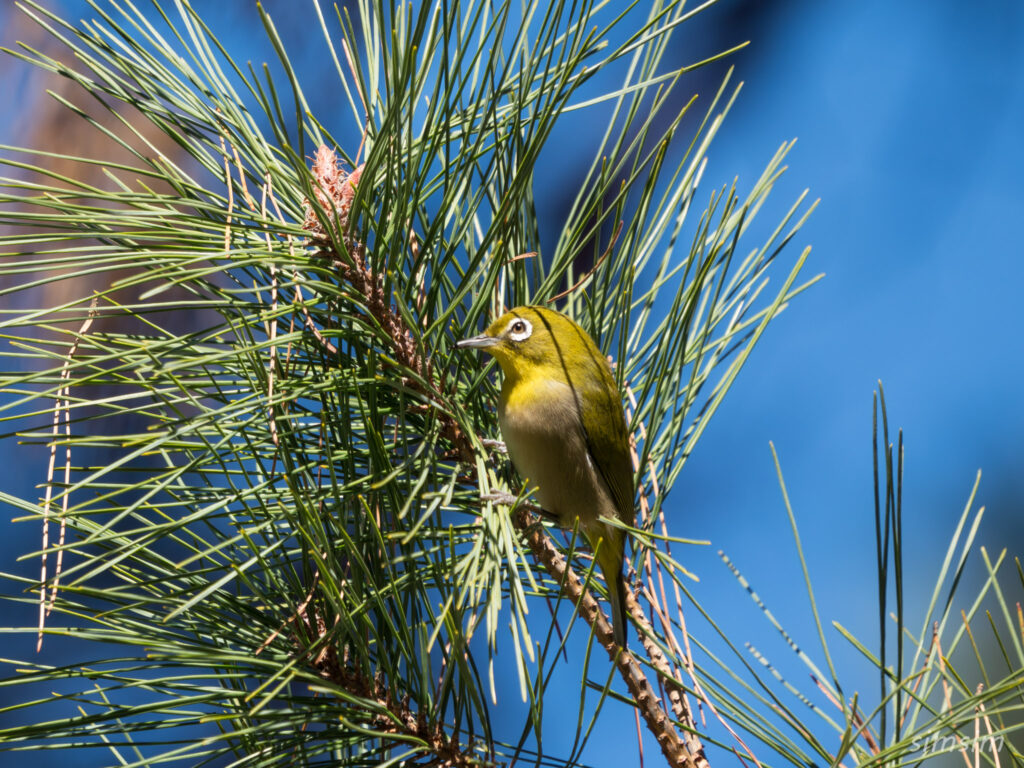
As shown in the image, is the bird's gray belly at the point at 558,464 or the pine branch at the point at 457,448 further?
the bird's gray belly at the point at 558,464

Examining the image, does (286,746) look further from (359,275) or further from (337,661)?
(359,275)

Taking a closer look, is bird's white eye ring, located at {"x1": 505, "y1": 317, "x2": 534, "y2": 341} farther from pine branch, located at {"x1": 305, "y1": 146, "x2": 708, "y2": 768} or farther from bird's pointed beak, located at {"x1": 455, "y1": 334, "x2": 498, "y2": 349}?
pine branch, located at {"x1": 305, "y1": 146, "x2": 708, "y2": 768}

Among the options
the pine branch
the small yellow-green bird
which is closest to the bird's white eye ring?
the small yellow-green bird

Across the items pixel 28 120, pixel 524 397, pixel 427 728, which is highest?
pixel 28 120

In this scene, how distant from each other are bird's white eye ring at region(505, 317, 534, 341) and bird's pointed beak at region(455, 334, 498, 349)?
2 cm

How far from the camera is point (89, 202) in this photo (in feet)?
4.61

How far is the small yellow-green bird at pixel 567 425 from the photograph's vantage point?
591 millimetres

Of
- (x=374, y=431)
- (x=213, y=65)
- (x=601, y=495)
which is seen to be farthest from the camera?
(x=601, y=495)

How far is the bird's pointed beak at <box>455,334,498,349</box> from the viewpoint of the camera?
54cm

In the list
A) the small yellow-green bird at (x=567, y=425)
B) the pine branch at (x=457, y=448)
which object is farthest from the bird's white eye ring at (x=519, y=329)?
the pine branch at (x=457, y=448)

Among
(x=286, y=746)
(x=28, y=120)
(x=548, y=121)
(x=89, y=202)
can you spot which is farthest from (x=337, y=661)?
(x=28, y=120)

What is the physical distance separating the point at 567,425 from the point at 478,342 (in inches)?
4.9

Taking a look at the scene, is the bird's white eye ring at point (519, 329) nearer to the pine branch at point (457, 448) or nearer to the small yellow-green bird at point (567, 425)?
the small yellow-green bird at point (567, 425)

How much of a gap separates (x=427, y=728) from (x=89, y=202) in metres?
1.25
